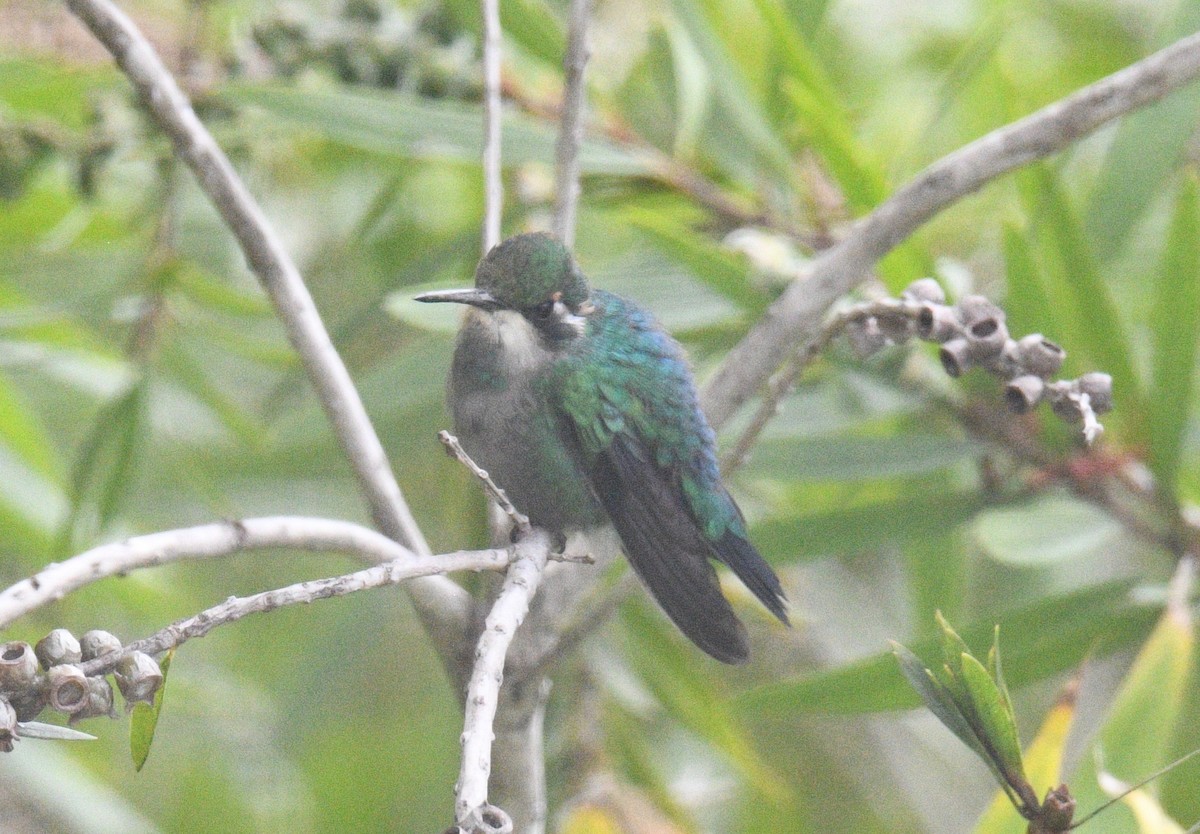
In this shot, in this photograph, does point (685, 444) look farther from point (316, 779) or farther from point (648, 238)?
point (316, 779)

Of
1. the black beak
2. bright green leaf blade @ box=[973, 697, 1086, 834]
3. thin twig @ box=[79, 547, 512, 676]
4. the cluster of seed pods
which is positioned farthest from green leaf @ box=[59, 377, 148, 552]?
bright green leaf blade @ box=[973, 697, 1086, 834]

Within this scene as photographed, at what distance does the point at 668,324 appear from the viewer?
8.36 ft

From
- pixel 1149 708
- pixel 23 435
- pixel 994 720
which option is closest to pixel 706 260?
pixel 1149 708

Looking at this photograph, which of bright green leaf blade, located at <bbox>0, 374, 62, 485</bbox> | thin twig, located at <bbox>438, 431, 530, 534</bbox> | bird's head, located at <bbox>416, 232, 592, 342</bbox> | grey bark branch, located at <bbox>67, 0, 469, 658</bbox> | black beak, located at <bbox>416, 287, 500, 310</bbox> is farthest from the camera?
bright green leaf blade, located at <bbox>0, 374, 62, 485</bbox>

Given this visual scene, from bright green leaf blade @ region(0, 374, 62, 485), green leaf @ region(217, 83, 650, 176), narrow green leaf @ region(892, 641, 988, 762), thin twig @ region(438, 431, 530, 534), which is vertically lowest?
narrow green leaf @ region(892, 641, 988, 762)

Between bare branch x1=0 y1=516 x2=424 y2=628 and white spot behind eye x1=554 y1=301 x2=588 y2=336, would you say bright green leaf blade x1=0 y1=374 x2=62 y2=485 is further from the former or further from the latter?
bare branch x1=0 y1=516 x2=424 y2=628

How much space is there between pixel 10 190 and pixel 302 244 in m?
1.04

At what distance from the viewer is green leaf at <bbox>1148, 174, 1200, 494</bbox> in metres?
2.31

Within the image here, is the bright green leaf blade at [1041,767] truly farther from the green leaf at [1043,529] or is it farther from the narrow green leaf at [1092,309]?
the narrow green leaf at [1092,309]

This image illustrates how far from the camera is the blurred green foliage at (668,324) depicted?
241 centimetres

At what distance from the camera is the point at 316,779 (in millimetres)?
3449

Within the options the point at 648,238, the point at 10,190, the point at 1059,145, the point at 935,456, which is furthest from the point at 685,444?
the point at 10,190

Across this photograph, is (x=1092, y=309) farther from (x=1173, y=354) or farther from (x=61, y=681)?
(x=61, y=681)

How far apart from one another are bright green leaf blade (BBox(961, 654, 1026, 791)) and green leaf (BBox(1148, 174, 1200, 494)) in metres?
1.21
